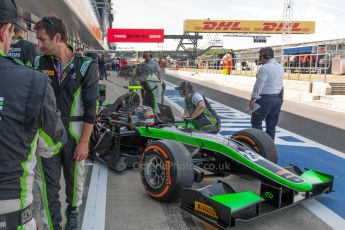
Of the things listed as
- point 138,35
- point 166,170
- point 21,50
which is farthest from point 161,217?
point 138,35

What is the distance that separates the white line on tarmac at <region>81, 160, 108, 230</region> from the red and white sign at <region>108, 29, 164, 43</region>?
52.0 m

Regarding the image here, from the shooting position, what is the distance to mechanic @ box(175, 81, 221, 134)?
17.5 ft

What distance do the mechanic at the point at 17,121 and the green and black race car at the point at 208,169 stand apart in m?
1.88

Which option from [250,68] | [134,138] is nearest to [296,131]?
[134,138]

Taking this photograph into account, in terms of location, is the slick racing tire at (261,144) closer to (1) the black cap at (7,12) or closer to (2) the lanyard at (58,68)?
(2) the lanyard at (58,68)

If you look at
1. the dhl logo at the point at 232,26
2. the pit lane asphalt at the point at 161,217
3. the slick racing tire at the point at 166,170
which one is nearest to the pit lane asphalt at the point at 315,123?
the slick racing tire at the point at 166,170

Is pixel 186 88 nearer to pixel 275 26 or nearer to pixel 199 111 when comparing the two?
pixel 199 111

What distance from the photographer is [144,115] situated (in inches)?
210

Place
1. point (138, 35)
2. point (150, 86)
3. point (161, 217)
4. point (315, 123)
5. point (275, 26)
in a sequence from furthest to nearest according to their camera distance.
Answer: point (275, 26) → point (138, 35) → point (315, 123) → point (150, 86) → point (161, 217)

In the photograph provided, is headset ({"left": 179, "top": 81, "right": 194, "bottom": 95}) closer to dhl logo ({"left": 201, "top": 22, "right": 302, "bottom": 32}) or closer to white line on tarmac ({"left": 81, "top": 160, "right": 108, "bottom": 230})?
white line on tarmac ({"left": 81, "top": 160, "right": 108, "bottom": 230})

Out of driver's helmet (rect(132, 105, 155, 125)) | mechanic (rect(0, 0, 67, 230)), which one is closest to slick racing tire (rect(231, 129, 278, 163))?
driver's helmet (rect(132, 105, 155, 125))

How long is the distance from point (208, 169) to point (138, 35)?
2122 inches

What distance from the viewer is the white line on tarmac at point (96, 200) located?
3.31m

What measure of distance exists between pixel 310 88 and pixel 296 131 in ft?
24.4
